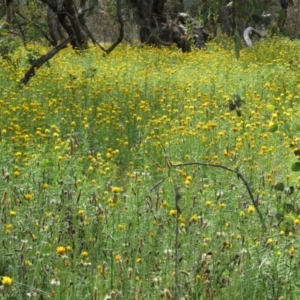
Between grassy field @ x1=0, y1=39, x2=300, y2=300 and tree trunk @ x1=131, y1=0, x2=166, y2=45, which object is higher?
grassy field @ x1=0, y1=39, x2=300, y2=300

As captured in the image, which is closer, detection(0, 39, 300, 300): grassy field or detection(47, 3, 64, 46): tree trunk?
detection(0, 39, 300, 300): grassy field

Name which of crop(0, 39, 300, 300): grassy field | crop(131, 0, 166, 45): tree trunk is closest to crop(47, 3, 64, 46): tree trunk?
crop(131, 0, 166, 45): tree trunk

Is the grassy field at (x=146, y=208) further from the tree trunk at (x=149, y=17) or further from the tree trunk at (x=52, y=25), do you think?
the tree trunk at (x=52, y=25)

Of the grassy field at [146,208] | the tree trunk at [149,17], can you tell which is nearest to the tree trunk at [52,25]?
the tree trunk at [149,17]

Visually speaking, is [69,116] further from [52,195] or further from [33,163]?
[52,195]

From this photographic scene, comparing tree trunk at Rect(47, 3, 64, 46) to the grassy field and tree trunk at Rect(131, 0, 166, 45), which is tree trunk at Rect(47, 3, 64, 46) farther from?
the grassy field

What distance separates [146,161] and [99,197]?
1066 millimetres

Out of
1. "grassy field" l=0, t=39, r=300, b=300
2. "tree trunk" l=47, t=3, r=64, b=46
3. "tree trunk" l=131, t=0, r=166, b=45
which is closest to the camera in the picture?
"grassy field" l=0, t=39, r=300, b=300

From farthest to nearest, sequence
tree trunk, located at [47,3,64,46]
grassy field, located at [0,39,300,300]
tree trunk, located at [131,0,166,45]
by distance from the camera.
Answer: tree trunk, located at [47,3,64,46] → tree trunk, located at [131,0,166,45] → grassy field, located at [0,39,300,300]

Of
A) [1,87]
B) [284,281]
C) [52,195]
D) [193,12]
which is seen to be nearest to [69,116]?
[1,87]

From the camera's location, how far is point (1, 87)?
7.80 meters

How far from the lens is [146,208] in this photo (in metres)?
3.68

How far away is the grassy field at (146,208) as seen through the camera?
2775mm

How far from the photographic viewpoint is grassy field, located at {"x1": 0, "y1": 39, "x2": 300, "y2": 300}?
278cm
